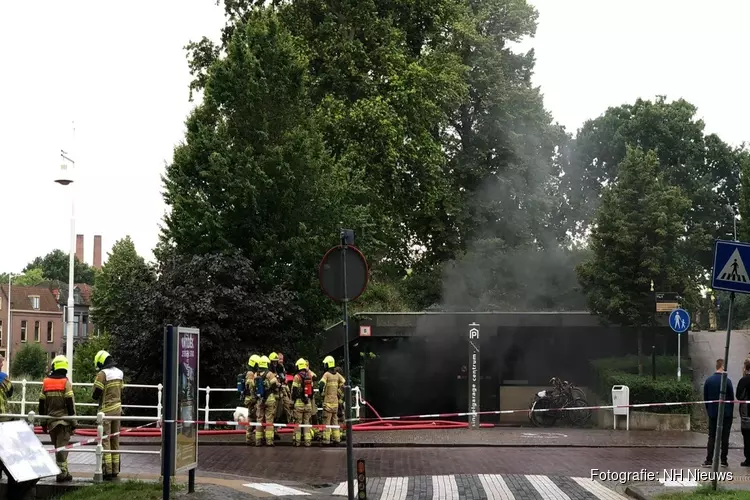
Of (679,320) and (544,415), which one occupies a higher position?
(679,320)

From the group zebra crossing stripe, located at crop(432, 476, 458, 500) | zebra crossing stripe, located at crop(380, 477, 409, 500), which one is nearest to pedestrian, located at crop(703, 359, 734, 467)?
zebra crossing stripe, located at crop(432, 476, 458, 500)

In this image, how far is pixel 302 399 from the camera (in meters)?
20.2

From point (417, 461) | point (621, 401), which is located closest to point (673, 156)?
point (621, 401)

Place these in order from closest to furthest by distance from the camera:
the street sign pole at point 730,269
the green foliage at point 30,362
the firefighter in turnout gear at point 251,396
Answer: the street sign pole at point 730,269 < the firefighter in turnout gear at point 251,396 < the green foliage at point 30,362

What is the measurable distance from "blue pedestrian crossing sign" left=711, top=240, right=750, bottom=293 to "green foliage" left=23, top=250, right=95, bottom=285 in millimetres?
116204

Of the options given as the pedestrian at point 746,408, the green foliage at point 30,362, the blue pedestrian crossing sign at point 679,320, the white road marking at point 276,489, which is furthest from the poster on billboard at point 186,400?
the green foliage at point 30,362

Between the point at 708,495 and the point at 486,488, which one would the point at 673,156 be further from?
the point at 708,495

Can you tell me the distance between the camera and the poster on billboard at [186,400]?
11688 millimetres

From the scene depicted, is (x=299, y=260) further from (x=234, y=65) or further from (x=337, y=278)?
(x=337, y=278)

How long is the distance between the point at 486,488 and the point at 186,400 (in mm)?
4038

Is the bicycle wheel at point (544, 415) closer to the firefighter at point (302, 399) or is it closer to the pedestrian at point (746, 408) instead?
the firefighter at point (302, 399)

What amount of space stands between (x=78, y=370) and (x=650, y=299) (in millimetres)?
27824

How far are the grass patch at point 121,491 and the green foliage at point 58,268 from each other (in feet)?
372

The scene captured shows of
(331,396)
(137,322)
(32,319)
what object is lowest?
(331,396)
